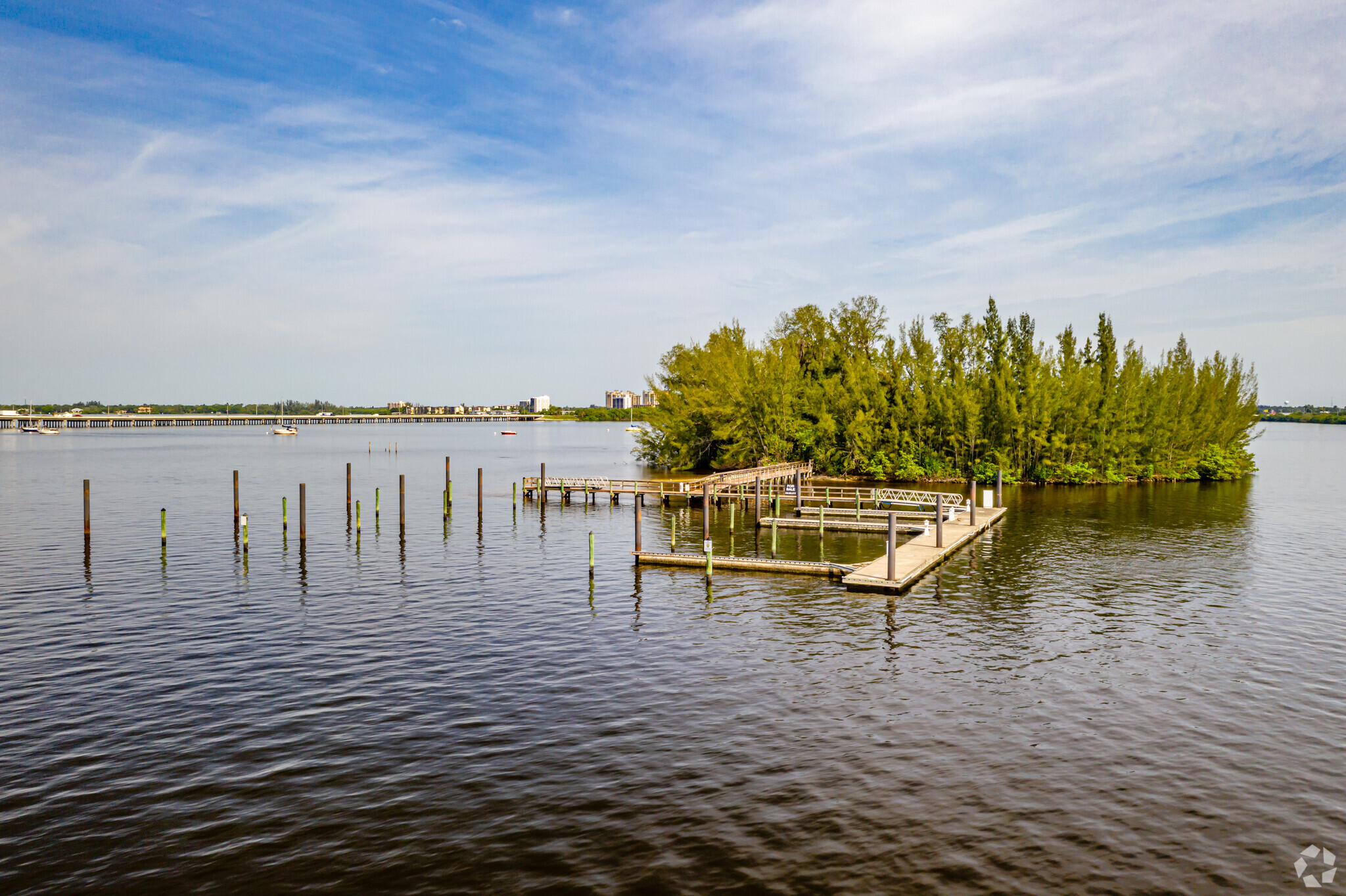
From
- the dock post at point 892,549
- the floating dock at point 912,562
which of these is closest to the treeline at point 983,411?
the floating dock at point 912,562

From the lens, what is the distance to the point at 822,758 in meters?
16.0

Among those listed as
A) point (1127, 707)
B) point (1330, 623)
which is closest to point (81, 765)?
point (1127, 707)

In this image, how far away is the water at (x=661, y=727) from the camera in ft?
41.3

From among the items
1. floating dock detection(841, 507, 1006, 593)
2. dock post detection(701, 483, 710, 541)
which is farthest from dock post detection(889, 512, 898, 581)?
dock post detection(701, 483, 710, 541)

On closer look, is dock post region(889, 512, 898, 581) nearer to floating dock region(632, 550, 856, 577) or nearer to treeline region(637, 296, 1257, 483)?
floating dock region(632, 550, 856, 577)

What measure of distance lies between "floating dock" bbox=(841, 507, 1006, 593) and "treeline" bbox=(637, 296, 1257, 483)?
Answer: 3253 centimetres

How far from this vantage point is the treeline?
77375mm

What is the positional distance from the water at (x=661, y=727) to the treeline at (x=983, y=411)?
40.3 m

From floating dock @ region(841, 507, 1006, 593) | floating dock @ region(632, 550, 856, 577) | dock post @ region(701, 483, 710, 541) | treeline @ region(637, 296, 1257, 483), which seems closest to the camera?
floating dock @ region(841, 507, 1006, 593)

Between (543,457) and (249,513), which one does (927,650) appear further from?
(543,457)

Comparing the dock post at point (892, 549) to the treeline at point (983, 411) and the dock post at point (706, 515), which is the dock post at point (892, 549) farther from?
the treeline at point (983, 411)

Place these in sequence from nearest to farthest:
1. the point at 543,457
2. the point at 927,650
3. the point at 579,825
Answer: the point at 579,825
the point at 927,650
the point at 543,457

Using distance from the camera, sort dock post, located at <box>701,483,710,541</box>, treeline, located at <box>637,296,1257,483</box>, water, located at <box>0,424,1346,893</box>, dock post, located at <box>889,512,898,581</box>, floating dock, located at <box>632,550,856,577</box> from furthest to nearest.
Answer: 1. treeline, located at <box>637,296,1257,483</box>
2. dock post, located at <box>701,483,710,541</box>
3. floating dock, located at <box>632,550,856,577</box>
4. dock post, located at <box>889,512,898,581</box>
5. water, located at <box>0,424,1346,893</box>

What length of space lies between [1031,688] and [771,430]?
64214 mm
